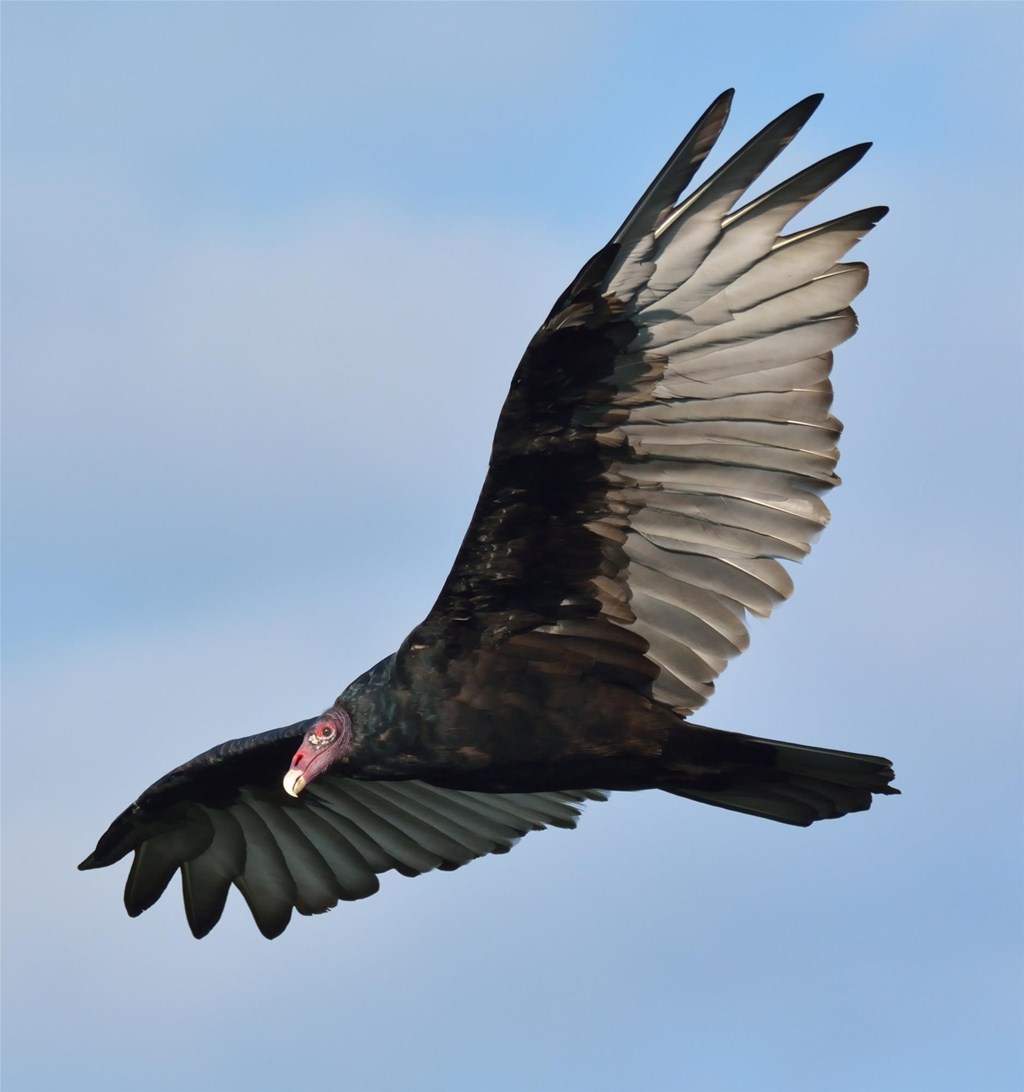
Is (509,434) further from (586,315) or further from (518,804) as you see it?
(518,804)

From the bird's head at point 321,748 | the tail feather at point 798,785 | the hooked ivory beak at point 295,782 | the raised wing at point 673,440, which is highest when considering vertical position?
the raised wing at point 673,440

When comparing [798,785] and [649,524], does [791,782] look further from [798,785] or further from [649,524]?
[649,524]

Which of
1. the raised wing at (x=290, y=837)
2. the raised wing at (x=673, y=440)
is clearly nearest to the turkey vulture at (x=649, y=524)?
the raised wing at (x=673, y=440)

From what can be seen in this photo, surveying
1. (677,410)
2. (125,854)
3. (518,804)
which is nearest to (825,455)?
(677,410)

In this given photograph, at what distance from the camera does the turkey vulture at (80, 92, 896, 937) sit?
7.45m

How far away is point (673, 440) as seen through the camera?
777 centimetres

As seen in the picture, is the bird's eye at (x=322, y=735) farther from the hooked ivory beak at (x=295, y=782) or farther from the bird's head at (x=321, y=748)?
the hooked ivory beak at (x=295, y=782)

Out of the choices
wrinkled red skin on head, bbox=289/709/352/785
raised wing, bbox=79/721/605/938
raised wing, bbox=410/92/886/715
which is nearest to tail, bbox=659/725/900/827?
raised wing, bbox=410/92/886/715

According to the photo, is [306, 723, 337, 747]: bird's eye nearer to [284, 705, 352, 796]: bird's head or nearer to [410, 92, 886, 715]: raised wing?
[284, 705, 352, 796]: bird's head

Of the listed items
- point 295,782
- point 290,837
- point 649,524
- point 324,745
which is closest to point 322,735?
point 324,745

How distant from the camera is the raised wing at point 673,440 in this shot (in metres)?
7.40

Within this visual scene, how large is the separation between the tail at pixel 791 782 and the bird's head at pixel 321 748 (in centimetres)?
126

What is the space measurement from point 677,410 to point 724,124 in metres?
1.11

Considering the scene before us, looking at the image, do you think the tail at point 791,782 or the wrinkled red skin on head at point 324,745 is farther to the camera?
the wrinkled red skin on head at point 324,745
